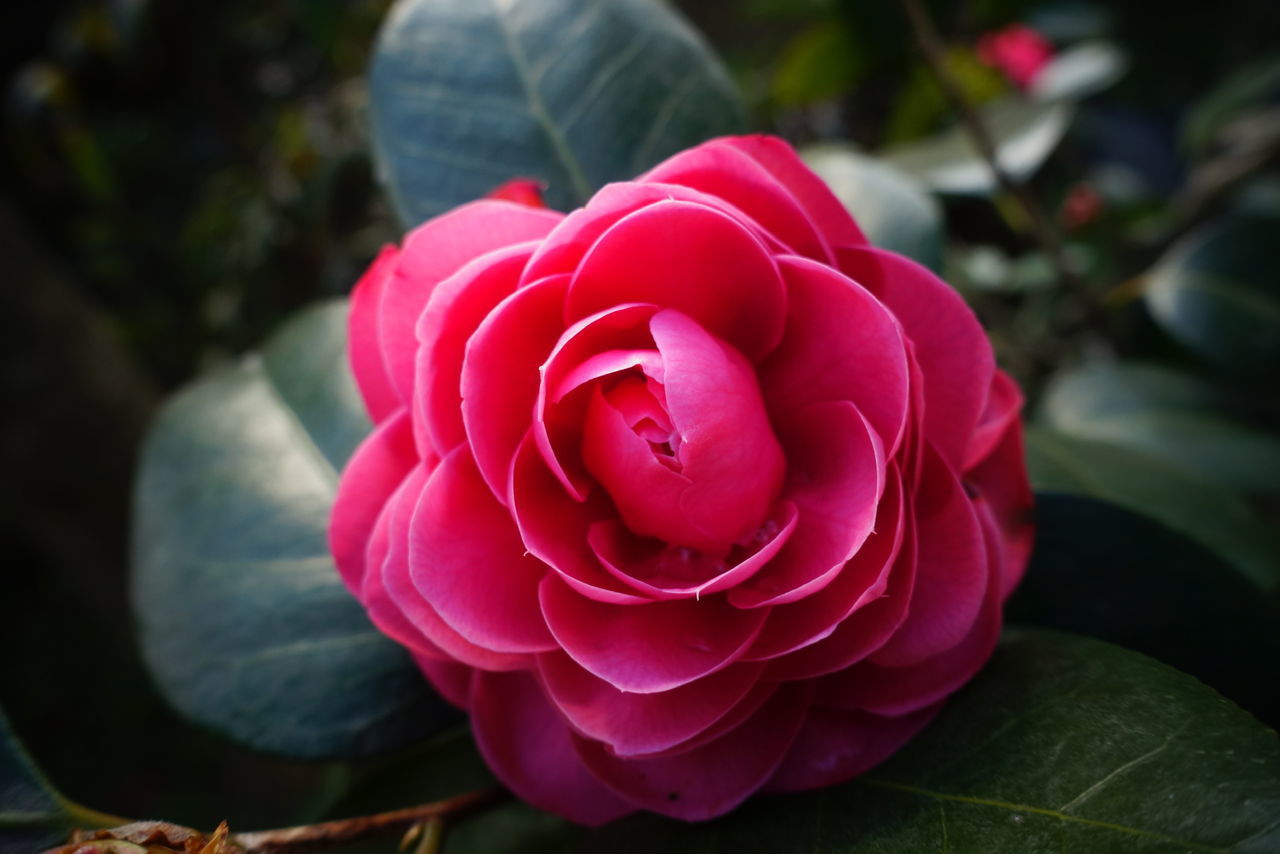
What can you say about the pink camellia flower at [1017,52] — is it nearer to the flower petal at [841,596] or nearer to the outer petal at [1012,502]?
the outer petal at [1012,502]

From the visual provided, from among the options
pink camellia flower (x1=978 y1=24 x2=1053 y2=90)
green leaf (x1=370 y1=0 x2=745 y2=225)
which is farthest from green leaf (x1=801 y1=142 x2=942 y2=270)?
pink camellia flower (x1=978 y1=24 x2=1053 y2=90)

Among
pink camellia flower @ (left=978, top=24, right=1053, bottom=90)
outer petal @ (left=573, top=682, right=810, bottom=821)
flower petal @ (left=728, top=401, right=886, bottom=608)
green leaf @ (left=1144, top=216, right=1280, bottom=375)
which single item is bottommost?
pink camellia flower @ (left=978, top=24, right=1053, bottom=90)

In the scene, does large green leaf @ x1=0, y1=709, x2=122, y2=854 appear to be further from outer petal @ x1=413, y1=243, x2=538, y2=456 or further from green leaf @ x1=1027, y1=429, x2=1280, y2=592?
green leaf @ x1=1027, y1=429, x2=1280, y2=592

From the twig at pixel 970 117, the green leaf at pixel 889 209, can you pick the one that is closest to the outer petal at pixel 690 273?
the green leaf at pixel 889 209

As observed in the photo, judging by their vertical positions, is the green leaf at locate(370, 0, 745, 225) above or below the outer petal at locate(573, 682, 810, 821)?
above

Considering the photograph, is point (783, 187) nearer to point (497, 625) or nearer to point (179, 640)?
point (497, 625)

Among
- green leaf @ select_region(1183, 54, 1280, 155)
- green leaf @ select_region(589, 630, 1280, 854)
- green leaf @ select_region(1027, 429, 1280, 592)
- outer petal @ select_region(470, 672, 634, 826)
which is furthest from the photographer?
green leaf @ select_region(1183, 54, 1280, 155)
